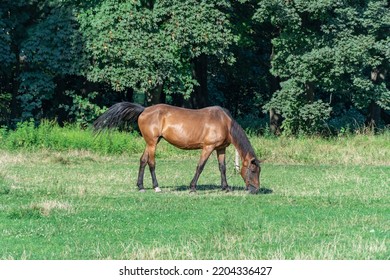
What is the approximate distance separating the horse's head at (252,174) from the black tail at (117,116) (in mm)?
2866

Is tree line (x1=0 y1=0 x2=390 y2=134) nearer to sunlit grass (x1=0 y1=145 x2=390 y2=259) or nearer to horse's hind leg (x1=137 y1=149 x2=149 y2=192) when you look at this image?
sunlit grass (x1=0 y1=145 x2=390 y2=259)

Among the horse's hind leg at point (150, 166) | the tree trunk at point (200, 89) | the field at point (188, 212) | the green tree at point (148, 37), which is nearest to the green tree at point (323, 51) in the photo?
the green tree at point (148, 37)

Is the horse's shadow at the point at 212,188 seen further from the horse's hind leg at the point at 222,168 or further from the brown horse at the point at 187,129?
the brown horse at the point at 187,129

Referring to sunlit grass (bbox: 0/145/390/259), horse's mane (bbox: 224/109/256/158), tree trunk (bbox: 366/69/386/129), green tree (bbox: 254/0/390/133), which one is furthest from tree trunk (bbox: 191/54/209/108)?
horse's mane (bbox: 224/109/256/158)

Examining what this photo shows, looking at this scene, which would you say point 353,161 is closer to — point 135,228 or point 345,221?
point 345,221

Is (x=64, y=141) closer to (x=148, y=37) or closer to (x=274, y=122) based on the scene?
(x=148, y=37)

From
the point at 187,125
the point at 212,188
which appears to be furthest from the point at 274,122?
the point at 187,125

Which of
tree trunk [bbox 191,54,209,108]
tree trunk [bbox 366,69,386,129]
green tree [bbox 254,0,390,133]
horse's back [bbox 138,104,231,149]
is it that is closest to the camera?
horse's back [bbox 138,104,231,149]

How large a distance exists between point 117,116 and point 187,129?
5.40 ft

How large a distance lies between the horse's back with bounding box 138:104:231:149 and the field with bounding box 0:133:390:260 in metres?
1.19

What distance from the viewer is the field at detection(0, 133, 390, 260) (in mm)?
12273

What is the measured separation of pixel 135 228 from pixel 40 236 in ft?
5.31

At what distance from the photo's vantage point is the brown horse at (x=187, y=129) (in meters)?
19.8
